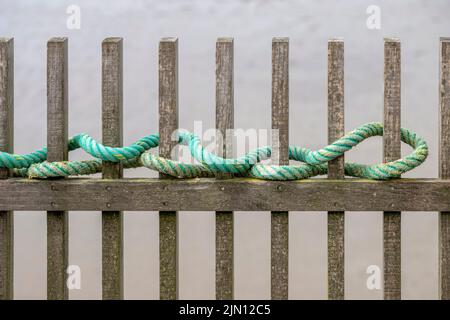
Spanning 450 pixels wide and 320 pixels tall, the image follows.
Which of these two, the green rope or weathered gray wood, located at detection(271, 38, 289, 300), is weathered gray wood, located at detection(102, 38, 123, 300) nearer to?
the green rope

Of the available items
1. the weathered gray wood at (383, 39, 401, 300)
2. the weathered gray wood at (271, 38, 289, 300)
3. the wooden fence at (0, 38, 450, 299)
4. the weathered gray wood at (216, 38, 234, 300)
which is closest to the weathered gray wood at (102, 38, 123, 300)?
the wooden fence at (0, 38, 450, 299)

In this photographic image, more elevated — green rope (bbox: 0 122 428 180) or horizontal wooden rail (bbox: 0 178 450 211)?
green rope (bbox: 0 122 428 180)

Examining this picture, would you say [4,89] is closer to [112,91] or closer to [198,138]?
[112,91]

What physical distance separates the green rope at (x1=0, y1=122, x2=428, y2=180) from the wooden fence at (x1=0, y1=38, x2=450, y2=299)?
0.02m

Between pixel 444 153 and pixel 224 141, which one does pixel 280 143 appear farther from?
pixel 444 153

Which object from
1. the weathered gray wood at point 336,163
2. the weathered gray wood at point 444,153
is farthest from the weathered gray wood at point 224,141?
the weathered gray wood at point 444,153

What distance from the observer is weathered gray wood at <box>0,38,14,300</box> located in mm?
1681

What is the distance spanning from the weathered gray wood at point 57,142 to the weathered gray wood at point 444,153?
31.9 inches

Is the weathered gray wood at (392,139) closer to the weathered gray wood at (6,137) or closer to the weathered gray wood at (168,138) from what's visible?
the weathered gray wood at (168,138)

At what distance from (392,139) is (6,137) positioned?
843 mm

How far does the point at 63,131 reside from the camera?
5.49 feet
